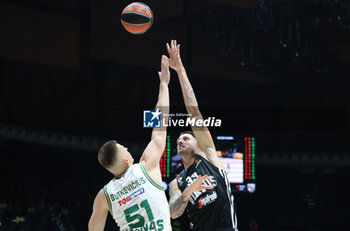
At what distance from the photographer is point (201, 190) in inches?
219

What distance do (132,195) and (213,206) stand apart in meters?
1.48

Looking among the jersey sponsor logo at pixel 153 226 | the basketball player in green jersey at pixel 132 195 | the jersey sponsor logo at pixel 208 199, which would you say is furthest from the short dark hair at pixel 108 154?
the jersey sponsor logo at pixel 208 199

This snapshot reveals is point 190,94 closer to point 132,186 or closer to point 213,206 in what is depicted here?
point 213,206

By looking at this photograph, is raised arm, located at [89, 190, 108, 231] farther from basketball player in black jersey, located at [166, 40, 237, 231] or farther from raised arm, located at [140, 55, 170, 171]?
basketball player in black jersey, located at [166, 40, 237, 231]

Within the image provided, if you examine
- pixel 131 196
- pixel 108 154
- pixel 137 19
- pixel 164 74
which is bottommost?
pixel 131 196

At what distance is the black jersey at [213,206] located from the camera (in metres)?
5.47

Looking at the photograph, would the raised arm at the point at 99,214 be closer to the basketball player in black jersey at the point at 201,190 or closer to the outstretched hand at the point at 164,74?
the basketball player in black jersey at the point at 201,190

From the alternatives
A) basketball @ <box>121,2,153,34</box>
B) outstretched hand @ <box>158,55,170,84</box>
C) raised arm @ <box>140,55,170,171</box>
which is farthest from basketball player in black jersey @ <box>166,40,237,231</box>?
basketball @ <box>121,2,153,34</box>

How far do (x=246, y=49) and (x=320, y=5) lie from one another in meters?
2.95

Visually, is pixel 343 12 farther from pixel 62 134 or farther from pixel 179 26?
pixel 62 134

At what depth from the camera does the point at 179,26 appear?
13.7 meters

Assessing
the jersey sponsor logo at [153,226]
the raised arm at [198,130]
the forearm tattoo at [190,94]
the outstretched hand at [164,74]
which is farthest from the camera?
the forearm tattoo at [190,94]

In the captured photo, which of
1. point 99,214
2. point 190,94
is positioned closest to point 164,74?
point 190,94

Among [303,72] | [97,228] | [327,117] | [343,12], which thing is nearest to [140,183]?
[97,228]
